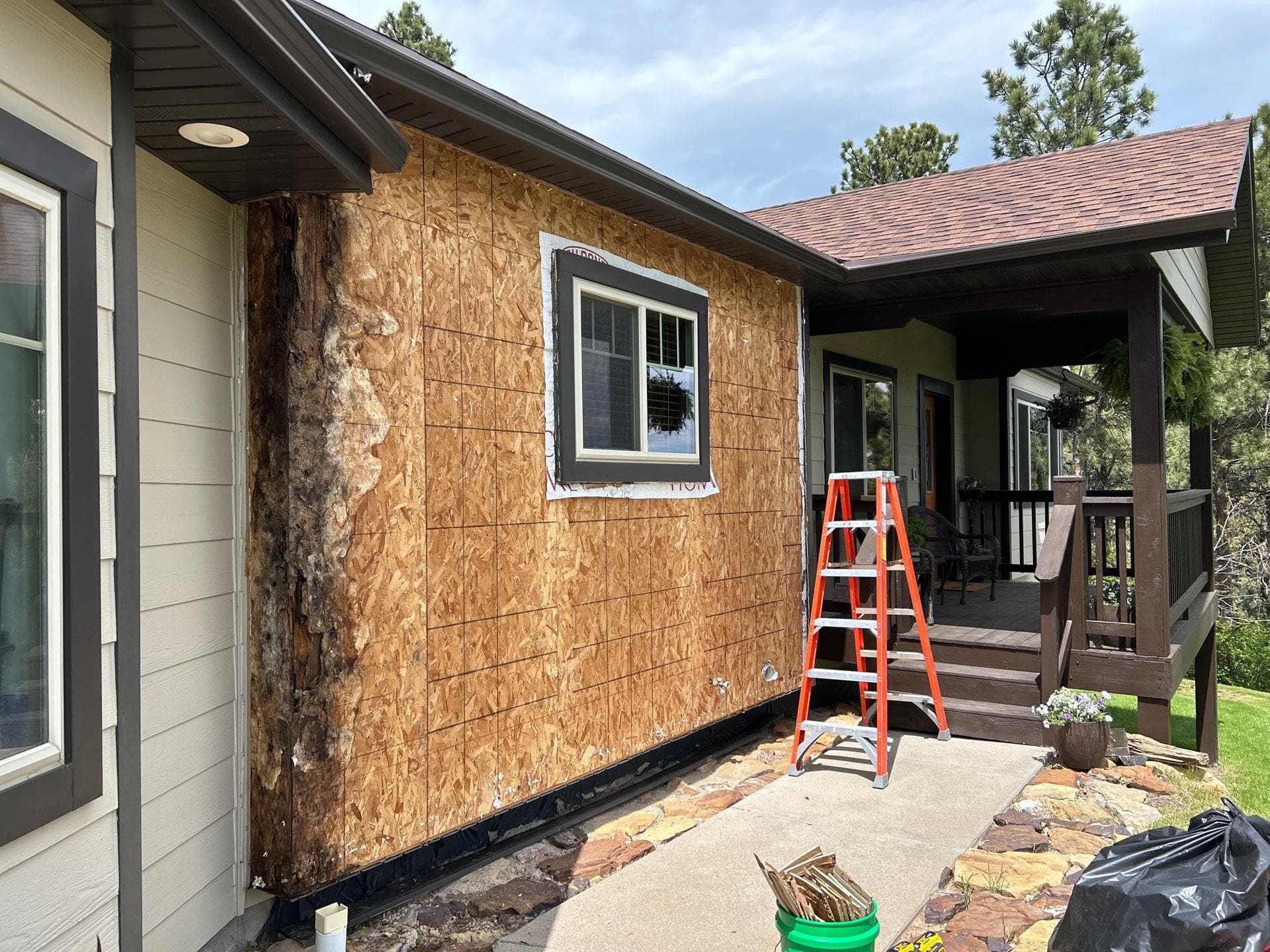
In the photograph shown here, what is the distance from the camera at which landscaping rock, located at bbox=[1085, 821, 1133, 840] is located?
4.30m

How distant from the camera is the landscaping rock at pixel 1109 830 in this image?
4.30 meters

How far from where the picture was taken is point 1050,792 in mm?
4926

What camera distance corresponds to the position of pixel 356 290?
3.42 metres

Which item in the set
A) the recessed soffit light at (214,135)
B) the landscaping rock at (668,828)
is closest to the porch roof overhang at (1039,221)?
the landscaping rock at (668,828)

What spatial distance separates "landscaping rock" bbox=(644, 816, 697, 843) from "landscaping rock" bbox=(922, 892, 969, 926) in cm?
124

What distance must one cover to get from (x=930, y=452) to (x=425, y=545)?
796 centimetres

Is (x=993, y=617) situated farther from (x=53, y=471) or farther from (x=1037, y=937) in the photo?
(x=53, y=471)

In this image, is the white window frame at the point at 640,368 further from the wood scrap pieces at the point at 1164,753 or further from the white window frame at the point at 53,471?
the wood scrap pieces at the point at 1164,753

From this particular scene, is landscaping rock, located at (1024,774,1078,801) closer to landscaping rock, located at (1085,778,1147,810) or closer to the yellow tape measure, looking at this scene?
landscaping rock, located at (1085,778,1147,810)

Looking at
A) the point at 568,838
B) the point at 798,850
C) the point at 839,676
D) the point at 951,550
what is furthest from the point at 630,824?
the point at 951,550

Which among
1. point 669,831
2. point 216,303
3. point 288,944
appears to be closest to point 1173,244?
point 669,831

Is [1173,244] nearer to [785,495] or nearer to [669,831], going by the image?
[785,495]

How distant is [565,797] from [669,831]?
59 centimetres

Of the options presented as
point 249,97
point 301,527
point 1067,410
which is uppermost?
point 249,97
